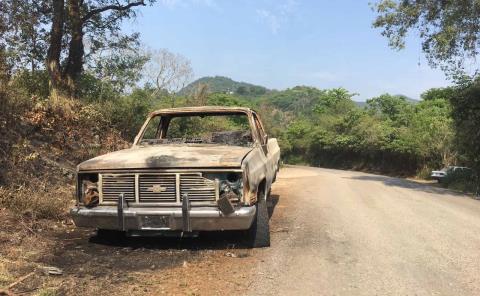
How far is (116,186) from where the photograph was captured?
19.7 feet

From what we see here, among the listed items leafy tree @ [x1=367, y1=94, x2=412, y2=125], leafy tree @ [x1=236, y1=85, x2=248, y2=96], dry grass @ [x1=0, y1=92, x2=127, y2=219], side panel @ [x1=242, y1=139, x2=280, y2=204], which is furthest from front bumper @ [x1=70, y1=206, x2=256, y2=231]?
leafy tree @ [x1=236, y1=85, x2=248, y2=96]

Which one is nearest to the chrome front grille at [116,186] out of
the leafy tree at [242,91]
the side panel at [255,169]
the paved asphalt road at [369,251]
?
the side panel at [255,169]

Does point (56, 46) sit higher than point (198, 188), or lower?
higher

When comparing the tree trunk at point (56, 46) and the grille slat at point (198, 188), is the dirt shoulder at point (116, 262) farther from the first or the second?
the tree trunk at point (56, 46)

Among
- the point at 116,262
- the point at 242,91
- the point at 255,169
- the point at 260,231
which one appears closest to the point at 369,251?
the point at 260,231

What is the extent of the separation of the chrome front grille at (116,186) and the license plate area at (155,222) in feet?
1.08

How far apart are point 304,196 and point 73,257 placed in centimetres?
720

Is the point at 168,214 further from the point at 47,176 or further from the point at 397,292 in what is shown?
the point at 47,176

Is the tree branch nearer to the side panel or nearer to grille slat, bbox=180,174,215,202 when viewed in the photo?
the side panel

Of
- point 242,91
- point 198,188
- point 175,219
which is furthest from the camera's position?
point 242,91

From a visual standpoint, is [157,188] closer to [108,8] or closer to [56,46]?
[56,46]

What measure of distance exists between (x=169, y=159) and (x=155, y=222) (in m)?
0.77

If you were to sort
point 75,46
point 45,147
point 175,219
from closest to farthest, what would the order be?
point 175,219, point 45,147, point 75,46

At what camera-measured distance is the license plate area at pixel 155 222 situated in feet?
18.9
